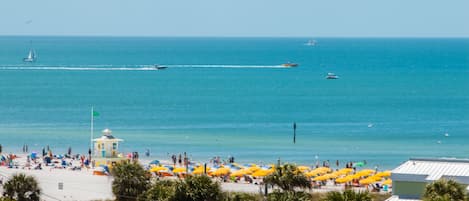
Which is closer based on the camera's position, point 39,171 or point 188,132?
point 39,171

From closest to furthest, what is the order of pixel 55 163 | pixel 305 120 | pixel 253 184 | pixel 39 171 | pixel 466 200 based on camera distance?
pixel 466 200 < pixel 253 184 < pixel 39 171 < pixel 55 163 < pixel 305 120

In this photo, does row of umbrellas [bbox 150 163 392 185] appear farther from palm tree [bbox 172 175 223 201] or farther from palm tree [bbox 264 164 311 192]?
palm tree [bbox 172 175 223 201]

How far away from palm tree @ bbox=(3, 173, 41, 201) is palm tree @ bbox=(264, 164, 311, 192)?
9260mm

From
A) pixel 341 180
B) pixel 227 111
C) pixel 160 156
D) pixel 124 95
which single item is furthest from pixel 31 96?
pixel 341 180

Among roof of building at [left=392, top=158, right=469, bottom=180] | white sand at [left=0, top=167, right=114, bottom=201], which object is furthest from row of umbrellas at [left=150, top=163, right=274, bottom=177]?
roof of building at [left=392, top=158, right=469, bottom=180]

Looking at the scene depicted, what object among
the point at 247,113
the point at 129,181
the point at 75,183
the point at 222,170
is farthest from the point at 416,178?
the point at 247,113

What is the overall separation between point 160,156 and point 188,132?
1714 cm

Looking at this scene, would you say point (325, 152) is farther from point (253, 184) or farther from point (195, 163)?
point (253, 184)

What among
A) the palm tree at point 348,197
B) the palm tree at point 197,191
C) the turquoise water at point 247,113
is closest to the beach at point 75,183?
the palm tree at point 197,191

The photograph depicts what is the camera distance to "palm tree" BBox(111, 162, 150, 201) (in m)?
44.4

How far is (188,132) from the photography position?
91.5 metres

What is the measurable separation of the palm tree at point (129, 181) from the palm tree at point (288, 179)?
621 cm

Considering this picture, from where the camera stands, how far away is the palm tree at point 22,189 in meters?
42.0

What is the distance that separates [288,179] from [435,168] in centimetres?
699
